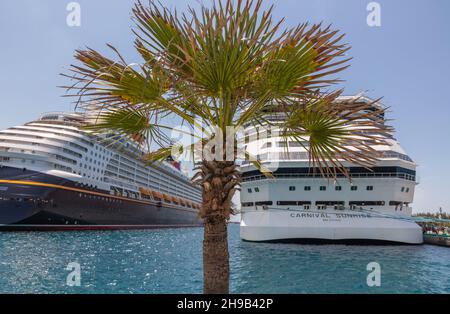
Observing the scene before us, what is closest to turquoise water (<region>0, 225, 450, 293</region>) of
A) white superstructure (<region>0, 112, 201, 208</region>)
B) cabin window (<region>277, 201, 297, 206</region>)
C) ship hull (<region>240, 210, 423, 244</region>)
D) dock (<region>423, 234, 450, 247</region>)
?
ship hull (<region>240, 210, 423, 244</region>)

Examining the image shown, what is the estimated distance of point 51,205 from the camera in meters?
35.1

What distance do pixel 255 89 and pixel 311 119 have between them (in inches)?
39.8

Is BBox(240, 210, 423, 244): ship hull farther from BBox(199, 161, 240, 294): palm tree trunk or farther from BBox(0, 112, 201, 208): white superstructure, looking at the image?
BBox(199, 161, 240, 294): palm tree trunk

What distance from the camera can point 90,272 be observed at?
40.6ft

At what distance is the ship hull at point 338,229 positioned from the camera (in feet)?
80.3

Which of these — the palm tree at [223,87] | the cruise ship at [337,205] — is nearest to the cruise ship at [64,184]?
the cruise ship at [337,205]

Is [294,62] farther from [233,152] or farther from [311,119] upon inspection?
[233,152]

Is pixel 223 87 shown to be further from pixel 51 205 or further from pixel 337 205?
pixel 51 205

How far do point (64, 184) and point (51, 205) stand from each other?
Answer: 3538 millimetres

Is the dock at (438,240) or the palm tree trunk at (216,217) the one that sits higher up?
the palm tree trunk at (216,217)

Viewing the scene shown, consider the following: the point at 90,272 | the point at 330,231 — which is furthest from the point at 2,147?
the point at 330,231

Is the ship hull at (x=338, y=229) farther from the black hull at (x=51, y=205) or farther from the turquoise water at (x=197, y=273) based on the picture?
the black hull at (x=51, y=205)

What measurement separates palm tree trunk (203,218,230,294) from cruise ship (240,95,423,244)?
20.3 meters

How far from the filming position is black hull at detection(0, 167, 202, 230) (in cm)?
3331
